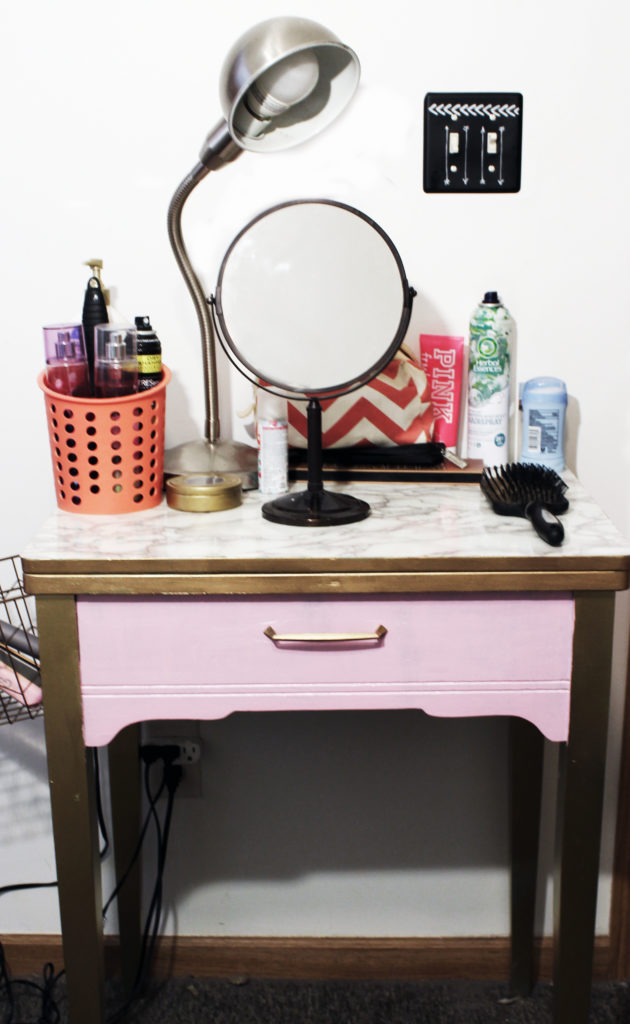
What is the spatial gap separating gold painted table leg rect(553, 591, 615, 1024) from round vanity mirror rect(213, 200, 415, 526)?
0.98 ft

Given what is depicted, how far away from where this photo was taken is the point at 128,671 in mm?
992

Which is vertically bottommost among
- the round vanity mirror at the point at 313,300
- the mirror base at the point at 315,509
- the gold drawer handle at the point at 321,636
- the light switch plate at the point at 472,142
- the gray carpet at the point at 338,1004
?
the gray carpet at the point at 338,1004

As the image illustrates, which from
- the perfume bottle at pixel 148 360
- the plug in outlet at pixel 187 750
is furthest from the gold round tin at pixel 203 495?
the plug in outlet at pixel 187 750

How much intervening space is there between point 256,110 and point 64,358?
373mm

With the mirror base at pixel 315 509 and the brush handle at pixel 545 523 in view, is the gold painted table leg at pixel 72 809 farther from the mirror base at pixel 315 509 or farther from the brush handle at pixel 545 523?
the brush handle at pixel 545 523

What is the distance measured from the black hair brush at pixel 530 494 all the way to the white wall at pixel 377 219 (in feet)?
0.84

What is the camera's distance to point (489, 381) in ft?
4.27

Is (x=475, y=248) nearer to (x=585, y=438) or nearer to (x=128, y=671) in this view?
(x=585, y=438)

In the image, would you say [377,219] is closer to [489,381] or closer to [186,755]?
[489,381]

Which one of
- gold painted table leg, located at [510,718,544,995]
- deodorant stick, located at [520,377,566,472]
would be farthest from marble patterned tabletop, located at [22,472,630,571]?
gold painted table leg, located at [510,718,544,995]

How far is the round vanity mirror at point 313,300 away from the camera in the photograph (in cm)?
Result: 106

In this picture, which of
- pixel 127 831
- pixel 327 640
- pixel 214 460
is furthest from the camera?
pixel 127 831

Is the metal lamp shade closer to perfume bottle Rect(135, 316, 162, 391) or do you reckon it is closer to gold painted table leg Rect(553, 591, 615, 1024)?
perfume bottle Rect(135, 316, 162, 391)

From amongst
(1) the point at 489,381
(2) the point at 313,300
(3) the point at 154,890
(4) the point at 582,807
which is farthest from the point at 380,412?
(3) the point at 154,890
